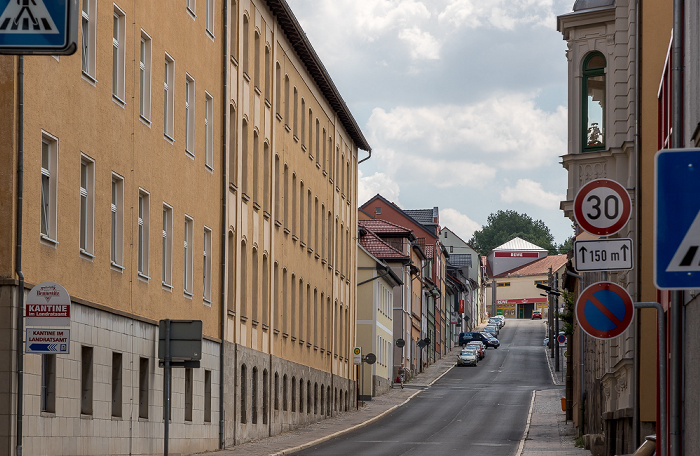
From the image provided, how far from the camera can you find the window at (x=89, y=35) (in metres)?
23.2

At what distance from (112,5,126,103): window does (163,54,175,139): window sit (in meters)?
3.36

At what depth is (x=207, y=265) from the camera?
109 feet

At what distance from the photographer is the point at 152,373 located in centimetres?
2739

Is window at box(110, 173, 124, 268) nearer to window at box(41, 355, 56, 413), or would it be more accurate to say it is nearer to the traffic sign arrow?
window at box(41, 355, 56, 413)

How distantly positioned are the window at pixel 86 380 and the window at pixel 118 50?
5.31 metres

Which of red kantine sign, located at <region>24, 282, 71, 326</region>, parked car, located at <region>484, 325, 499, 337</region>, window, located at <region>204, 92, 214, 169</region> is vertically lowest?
parked car, located at <region>484, 325, 499, 337</region>

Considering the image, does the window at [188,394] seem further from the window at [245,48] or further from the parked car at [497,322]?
the parked car at [497,322]

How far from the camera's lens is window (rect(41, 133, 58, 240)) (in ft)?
69.5

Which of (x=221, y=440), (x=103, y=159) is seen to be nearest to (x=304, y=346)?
(x=221, y=440)

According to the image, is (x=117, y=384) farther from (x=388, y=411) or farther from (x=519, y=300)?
(x=519, y=300)

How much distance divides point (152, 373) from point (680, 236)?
22.0 meters

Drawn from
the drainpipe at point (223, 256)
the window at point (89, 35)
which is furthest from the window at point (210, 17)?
the window at point (89, 35)

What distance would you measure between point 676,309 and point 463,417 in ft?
147

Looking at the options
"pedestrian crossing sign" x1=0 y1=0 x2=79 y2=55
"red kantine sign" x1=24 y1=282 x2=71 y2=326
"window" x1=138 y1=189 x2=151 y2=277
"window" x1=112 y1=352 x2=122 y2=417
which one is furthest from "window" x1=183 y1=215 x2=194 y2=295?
"pedestrian crossing sign" x1=0 y1=0 x2=79 y2=55
